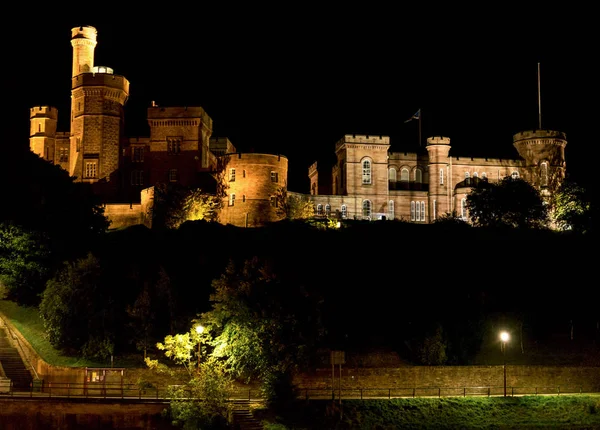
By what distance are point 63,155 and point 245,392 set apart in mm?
51121

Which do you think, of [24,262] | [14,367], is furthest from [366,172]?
[14,367]

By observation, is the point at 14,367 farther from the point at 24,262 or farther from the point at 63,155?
the point at 63,155

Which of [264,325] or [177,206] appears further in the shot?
[177,206]

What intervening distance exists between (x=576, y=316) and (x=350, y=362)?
18102mm

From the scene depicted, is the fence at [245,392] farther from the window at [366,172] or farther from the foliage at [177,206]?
the window at [366,172]

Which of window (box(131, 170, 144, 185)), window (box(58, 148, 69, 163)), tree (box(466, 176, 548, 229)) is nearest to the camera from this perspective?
tree (box(466, 176, 548, 229))

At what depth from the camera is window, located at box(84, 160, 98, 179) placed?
259 feet

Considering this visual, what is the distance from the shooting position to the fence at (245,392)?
39656 mm

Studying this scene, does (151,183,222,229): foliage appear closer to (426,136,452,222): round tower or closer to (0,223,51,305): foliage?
(0,223,51,305): foliage

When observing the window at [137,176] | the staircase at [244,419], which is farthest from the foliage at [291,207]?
the staircase at [244,419]

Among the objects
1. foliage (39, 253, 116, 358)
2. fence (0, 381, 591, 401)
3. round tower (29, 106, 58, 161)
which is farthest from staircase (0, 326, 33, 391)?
round tower (29, 106, 58, 161)

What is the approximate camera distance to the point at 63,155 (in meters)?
85.3

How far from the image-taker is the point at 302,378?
43.0 metres

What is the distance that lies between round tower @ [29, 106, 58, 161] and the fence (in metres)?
47.0
